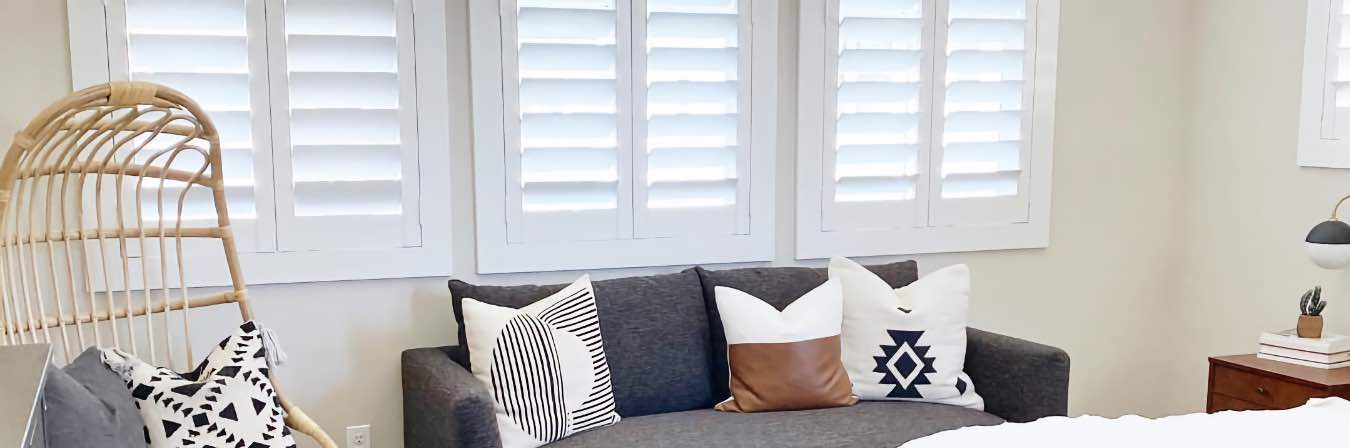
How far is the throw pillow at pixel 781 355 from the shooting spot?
9.51 feet

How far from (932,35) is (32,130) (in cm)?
247

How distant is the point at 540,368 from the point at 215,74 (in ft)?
3.68

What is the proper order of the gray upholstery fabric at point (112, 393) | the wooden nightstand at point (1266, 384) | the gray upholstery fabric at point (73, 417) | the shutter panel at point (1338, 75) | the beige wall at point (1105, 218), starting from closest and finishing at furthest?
the gray upholstery fabric at point (73, 417) → the gray upholstery fabric at point (112, 393) → the wooden nightstand at point (1266, 384) → the shutter panel at point (1338, 75) → the beige wall at point (1105, 218)

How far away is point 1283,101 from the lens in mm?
3453

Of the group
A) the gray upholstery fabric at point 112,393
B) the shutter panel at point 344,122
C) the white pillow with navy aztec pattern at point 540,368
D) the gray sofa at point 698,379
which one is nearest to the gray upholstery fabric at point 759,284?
the gray sofa at point 698,379

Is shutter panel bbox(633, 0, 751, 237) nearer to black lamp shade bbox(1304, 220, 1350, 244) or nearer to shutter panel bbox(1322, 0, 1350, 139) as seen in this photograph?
black lamp shade bbox(1304, 220, 1350, 244)

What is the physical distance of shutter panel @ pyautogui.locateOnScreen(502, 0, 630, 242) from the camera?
3.07 meters

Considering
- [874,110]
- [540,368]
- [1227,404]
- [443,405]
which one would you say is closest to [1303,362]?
[1227,404]

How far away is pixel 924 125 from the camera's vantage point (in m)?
3.48

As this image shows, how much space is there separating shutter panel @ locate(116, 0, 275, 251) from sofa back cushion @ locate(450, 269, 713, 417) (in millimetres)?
578

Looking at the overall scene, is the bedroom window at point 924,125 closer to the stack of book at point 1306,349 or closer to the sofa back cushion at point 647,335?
the sofa back cushion at point 647,335

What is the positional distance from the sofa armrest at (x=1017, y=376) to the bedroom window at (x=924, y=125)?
21.0 inches

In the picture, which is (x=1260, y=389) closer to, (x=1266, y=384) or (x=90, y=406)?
(x=1266, y=384)

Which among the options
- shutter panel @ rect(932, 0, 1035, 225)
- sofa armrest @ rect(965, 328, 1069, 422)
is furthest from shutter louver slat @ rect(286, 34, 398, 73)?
sofa armrest @ rect(965, 328, 1069, 422)
